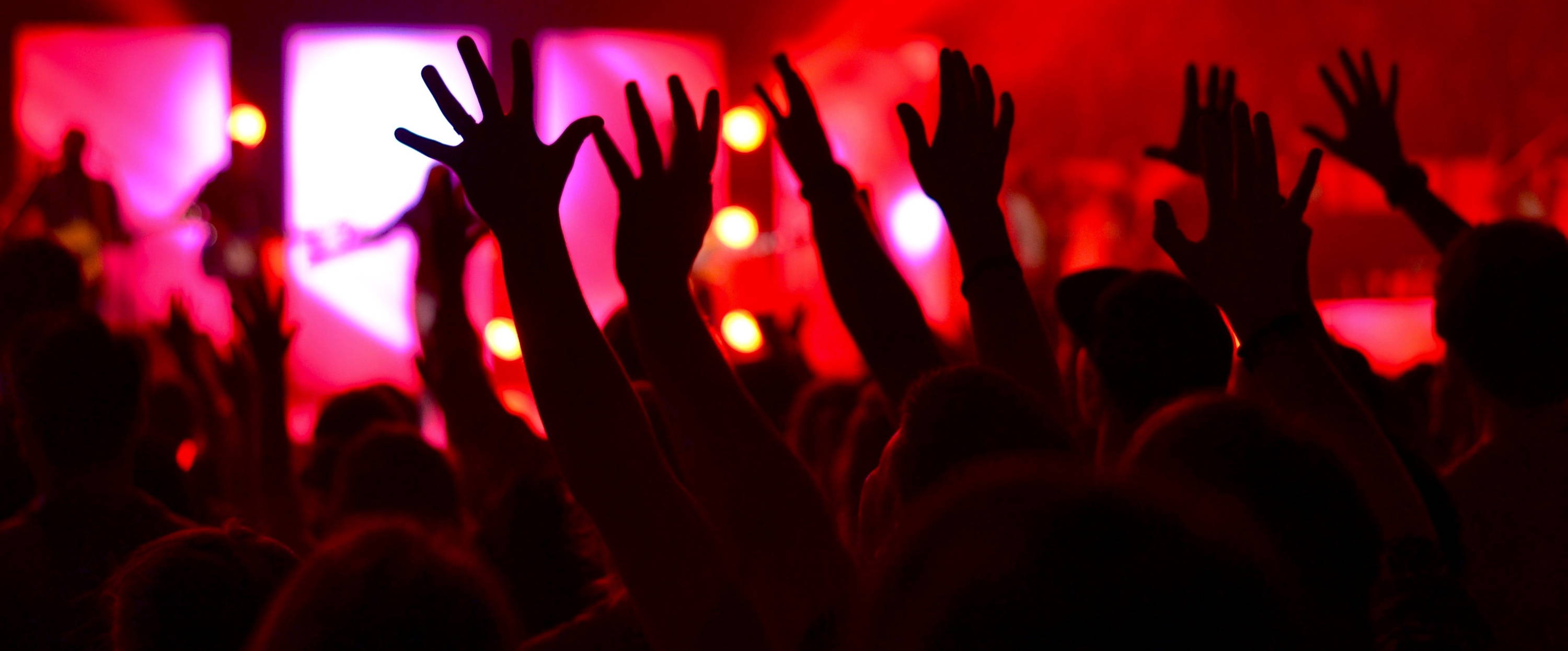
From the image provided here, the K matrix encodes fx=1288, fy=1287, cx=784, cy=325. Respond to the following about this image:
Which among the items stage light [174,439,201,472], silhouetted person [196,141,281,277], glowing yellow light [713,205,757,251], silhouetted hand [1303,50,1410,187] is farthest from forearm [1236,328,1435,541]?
glowing yellow light [713,205,757,251]

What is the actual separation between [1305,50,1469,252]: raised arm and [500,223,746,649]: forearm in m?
1.77

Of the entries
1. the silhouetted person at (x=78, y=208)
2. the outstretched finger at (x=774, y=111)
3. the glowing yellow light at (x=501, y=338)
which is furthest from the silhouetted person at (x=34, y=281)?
the glowing yellow light at (x=501, y=338)

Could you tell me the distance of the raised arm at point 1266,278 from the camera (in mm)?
1305

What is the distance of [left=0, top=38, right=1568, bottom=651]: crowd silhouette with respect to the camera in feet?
2.22

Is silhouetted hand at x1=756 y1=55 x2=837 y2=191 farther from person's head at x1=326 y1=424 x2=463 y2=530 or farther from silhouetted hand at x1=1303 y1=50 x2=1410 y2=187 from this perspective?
silhouetted hand at x1=1303 y1=50 x2=1410 y2=187

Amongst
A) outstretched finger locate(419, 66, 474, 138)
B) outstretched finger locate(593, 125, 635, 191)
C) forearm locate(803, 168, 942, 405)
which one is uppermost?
outstretched finger locate(419, 66, 474, 138)

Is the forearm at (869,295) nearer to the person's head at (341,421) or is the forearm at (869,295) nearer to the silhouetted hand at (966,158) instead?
the silhouetted hand at (966,158)

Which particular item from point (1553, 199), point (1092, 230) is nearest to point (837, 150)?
point (1092, 230)

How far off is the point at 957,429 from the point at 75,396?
4.61ft

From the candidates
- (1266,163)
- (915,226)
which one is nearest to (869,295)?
(1266,163)

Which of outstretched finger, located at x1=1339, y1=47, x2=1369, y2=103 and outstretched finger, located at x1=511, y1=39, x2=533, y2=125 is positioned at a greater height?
outstretched finger, located at x1=1339, y1=47, x2=1369, y2=103

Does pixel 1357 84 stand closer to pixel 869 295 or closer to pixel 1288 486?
pixel 869 295

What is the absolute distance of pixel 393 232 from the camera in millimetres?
8680

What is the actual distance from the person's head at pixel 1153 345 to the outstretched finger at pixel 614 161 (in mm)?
613
